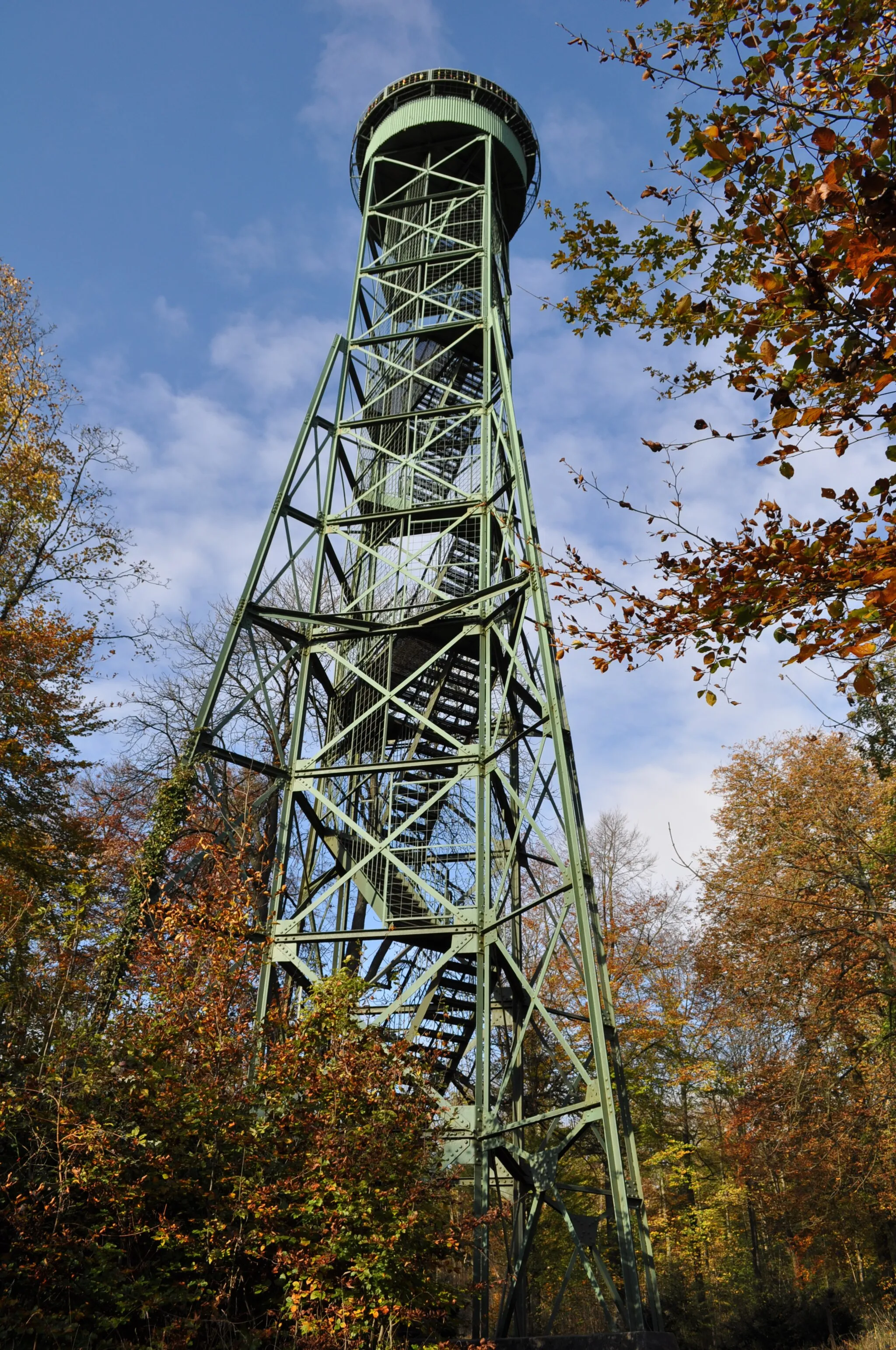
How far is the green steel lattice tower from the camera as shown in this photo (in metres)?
10.8

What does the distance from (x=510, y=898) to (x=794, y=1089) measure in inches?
297

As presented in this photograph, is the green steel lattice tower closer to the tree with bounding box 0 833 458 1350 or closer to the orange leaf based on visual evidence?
the tree with bounding box 0 833 458 1350

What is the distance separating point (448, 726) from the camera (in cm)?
1518

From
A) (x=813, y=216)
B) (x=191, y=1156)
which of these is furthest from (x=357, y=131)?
(x=191, y=1156)

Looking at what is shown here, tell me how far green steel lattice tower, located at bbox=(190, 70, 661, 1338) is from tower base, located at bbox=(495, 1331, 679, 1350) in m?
0.17

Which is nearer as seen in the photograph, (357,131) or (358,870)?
(358,870)

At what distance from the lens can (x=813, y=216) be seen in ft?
18.0

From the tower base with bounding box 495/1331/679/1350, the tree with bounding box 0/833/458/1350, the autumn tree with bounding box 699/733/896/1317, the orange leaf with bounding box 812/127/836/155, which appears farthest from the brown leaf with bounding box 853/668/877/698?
the autumn tree with bounding box 699/733/896/1317

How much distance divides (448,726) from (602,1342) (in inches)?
325

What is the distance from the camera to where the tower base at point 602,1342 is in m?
8.99

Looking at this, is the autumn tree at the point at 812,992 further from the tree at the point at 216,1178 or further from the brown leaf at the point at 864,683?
the brown leaf at the point at 864,683

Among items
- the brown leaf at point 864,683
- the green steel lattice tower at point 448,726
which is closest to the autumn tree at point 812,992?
the green steel lattice tower at point 448,726

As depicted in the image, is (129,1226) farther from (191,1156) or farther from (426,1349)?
(426,1349)

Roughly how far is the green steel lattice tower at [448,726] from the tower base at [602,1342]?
0.17 metres
